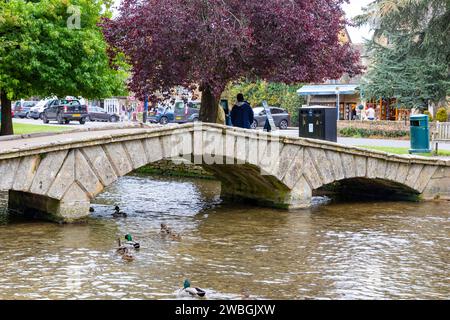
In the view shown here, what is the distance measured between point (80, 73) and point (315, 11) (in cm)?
861

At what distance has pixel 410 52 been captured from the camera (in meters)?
40.4

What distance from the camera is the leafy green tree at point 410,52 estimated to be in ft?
122

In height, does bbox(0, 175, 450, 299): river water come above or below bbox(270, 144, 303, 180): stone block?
below

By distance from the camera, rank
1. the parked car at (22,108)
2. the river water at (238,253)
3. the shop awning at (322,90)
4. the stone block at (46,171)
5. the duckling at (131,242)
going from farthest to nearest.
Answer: the parked car at (22,108)
the shop awning at (322,90)
the stone block at (46,171)
the duckling at (131,242)
the river water at (238,253)

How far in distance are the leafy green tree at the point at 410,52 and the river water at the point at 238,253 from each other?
19.0 meters

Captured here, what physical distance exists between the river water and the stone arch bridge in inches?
21.6

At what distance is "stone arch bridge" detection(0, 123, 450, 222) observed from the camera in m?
15.7

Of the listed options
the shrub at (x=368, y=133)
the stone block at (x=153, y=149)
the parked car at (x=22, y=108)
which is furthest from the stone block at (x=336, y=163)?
the parked car at (x=22, y=108)

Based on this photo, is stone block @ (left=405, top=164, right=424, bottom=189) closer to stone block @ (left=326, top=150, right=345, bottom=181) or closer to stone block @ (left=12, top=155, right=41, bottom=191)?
Answer: stone block @ (left=326, top=150, right=345, bottom=181)

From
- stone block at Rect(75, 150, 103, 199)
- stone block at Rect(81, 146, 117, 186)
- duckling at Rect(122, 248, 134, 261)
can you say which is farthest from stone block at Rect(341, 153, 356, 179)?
duckling at Rect(122, 248, 134, 261)

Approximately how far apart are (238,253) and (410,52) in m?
28.7

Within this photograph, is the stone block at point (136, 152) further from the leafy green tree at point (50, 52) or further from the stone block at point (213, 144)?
the leafy green tree at point (50, 52)
